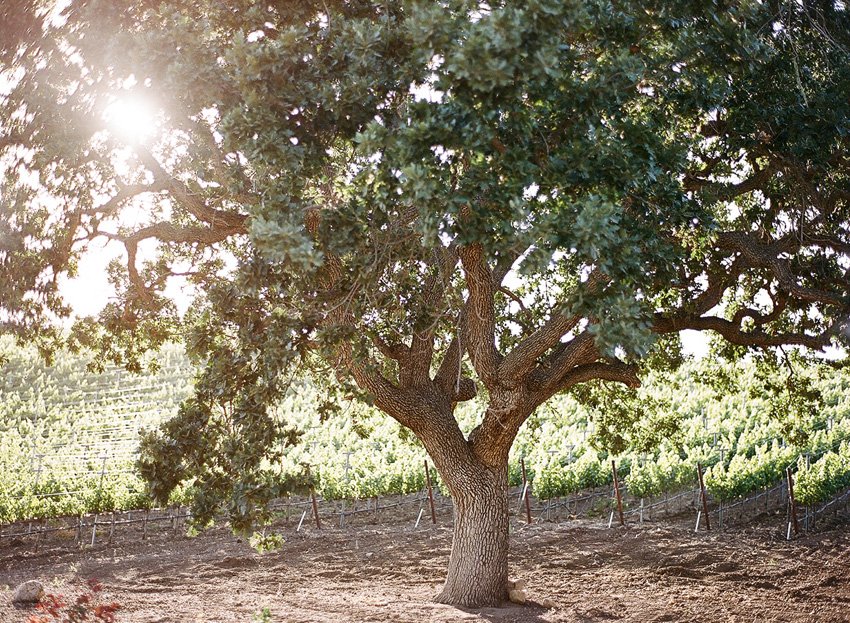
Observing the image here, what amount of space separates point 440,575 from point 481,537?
3505mm

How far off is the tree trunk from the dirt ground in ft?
0.96

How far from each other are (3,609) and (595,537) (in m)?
10.6

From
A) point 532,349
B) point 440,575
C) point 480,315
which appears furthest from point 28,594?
point 532,349

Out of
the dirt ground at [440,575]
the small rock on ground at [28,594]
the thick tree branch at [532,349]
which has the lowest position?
the dirt ground at [440,575]

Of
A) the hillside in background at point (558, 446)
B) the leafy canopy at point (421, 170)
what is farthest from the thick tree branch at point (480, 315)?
the hillside in background at point (558, 446)

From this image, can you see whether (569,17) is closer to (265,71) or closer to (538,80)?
(538,80)

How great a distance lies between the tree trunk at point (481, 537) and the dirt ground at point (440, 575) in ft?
0.96

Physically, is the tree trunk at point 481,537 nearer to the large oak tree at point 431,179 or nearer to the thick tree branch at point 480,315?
the large oak tree at point 431,179

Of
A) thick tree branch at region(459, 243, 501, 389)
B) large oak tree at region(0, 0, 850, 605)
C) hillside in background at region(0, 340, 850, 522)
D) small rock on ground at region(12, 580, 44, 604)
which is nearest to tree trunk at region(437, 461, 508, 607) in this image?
large oak tree at region(0, 0, 850, 605)

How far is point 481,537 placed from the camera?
911 centimetres

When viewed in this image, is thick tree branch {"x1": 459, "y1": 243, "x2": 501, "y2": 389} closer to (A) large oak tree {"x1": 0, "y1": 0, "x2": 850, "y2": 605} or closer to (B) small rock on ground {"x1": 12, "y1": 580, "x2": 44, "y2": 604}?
(A) large oak tree {"x1": 0, "y1": 0, "x2": 850, "y2": 605}

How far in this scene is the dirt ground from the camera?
9.35m

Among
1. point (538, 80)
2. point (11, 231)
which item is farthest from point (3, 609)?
point (538, 80)

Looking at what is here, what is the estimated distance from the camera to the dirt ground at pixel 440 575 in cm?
935
